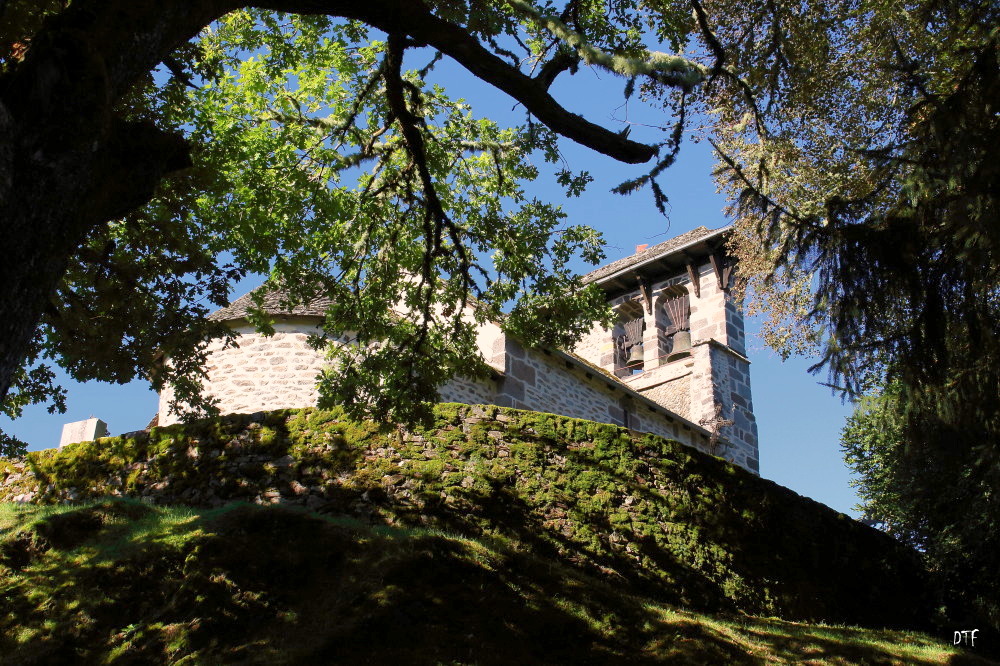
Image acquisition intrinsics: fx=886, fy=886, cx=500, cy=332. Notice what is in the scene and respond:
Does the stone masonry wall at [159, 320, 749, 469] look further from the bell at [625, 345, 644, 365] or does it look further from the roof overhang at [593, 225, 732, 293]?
the roof overhang at [593, 225, 732, 293]

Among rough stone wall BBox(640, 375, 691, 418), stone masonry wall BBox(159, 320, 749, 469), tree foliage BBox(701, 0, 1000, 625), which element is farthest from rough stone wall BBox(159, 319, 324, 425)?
rough stone wall BBox(640, 375, 691, 418)

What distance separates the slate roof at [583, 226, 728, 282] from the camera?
22.9 m

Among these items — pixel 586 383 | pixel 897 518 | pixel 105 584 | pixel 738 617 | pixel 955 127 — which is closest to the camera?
pixel 955 127

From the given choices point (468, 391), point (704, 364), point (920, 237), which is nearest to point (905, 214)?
point (920, 237)

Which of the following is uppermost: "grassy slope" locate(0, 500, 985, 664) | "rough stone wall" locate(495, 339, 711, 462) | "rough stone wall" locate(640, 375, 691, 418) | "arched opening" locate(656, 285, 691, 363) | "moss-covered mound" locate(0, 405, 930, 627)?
"arched opening" locate(656, 285, 691, 363)

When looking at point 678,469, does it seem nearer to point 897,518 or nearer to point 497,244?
point 497,244

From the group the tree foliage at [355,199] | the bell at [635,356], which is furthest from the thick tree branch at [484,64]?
the bell at [635,356]

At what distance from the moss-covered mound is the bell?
11403mm

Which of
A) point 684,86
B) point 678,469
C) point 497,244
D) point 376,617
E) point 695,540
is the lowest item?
point 376,617

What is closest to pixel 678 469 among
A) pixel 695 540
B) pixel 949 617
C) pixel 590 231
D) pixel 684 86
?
pixel 695 540

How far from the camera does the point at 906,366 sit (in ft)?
25.5

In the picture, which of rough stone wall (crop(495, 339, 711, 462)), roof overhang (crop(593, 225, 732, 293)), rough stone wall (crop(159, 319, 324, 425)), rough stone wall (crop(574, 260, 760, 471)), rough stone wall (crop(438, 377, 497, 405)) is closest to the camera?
rough stone wall (crop(159, 319, 324, 425))

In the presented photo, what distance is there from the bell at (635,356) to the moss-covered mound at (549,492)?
37.4 ft

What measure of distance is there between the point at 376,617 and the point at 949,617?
26.1 feet
